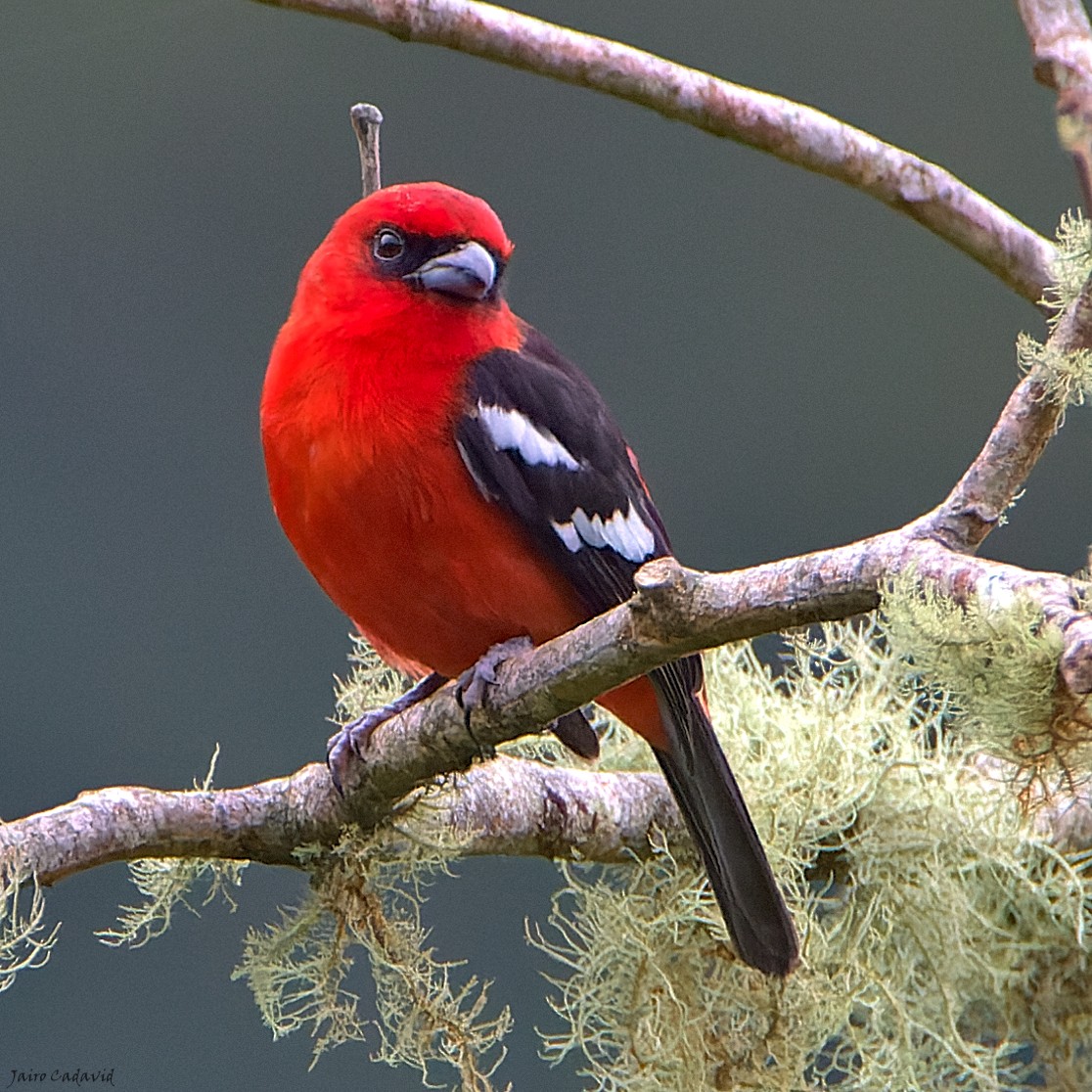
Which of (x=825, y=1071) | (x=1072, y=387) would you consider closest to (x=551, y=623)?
(x=825, y=1071)

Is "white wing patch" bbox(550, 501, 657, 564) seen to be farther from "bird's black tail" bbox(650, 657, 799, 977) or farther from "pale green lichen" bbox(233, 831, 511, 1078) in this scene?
"pale green lichen" bbox(233, 831, 511, 1078)

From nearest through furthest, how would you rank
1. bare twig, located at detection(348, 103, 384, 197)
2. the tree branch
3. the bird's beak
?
the tree branch < the bird's beak < bare twig, located at detection(348, 103, 384, 197)

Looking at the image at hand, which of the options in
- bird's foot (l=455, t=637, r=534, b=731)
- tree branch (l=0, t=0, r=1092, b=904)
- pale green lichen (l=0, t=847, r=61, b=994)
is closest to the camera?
tree branch (l=0, t=0, r=1092, b=904)

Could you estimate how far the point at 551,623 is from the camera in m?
1.81

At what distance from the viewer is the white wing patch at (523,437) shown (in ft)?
5.82

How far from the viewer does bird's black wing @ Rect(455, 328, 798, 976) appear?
5.80 feet

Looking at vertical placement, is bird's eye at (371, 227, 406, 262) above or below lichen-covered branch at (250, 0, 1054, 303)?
below

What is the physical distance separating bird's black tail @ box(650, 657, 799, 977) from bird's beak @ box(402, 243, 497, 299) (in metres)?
0.50

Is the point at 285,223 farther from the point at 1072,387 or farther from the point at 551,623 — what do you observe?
the point at 1072,387

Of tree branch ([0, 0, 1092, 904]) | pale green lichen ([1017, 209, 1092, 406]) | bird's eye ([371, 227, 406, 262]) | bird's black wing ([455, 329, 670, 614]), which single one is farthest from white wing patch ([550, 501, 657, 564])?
pale green lichen ([1017, 209, 1092, 406])

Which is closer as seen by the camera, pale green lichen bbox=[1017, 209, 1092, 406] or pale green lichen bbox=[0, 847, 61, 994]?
pale green lichen bbox=[1017, 209, 1092, 406]

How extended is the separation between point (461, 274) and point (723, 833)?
71cm

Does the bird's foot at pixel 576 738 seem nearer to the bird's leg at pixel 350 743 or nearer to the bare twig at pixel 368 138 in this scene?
the bird's leg at pixel 350 743

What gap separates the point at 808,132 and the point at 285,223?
83.5 inches
